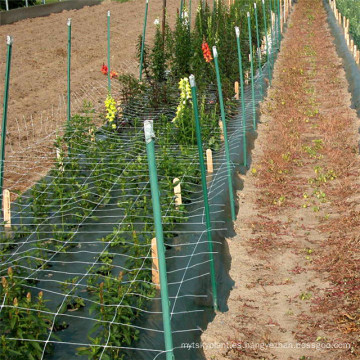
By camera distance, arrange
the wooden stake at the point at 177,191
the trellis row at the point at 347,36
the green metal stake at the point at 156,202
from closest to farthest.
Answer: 1. the green metal stake at the point at 156,202
2. the wooden stake at the point at 177,191
3. the trellis row at the point at 347,36

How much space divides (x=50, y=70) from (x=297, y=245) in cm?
854

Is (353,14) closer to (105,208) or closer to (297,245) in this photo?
(297,245)

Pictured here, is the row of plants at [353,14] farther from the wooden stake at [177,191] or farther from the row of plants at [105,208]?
the wooden stake at [177,191]

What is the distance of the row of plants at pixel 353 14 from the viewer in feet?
49.9

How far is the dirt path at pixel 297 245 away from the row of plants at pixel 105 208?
2.10ft

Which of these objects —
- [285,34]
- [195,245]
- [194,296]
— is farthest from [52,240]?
[285,34]

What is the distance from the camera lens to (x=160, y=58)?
10883mm

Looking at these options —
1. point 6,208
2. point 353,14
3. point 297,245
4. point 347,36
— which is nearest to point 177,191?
point 297,245

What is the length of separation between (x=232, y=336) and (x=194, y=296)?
0.37 meters

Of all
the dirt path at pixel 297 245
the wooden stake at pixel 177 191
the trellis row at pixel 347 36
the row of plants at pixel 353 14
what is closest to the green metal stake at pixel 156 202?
the dirt path at pixel 297 245

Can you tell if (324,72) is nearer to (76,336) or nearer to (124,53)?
(124,53)

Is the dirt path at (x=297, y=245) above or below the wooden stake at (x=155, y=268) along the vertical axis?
below

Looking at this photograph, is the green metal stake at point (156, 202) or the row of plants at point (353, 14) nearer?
the green metal stake at point (156, 202)

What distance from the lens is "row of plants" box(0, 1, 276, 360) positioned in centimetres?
387
